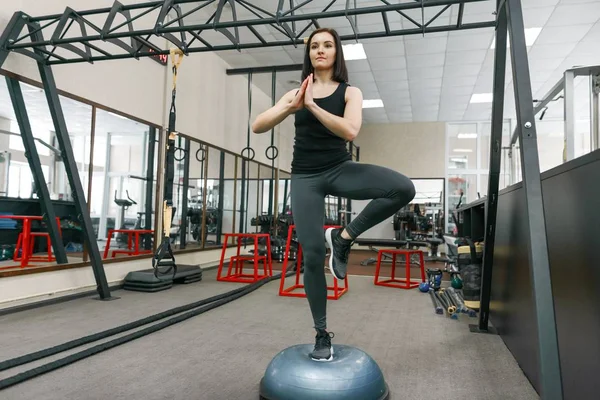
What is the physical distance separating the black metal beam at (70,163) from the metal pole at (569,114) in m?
4.08

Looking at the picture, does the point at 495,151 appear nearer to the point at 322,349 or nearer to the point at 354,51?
the point at 322,349

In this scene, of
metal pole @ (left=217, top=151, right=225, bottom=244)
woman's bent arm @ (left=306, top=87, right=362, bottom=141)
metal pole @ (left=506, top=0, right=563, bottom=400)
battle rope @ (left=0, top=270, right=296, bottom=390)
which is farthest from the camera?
metal pole @ (left=217, top=151, right=225, bottom=244)

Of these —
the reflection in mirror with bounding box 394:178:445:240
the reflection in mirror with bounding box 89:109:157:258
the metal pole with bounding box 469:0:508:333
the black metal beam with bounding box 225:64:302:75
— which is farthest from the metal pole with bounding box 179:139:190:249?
the reflection in mirror with bounding box 394:178:445:240

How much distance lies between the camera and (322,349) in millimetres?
1915

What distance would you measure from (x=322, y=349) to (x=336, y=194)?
2.34 ft

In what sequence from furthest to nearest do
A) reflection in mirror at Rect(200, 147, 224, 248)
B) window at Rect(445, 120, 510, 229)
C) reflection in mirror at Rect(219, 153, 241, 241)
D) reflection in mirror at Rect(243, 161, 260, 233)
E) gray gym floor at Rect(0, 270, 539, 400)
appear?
1. window at Rect(445, 120, 510, 229)
2. reflection in mirror at Rect(243, 161, 260, 233)
3. reflection in mirror at Rect(219, 153, 241, 241)
4. reflection in mirror at Rect(200, 147, 224, 248)
5. gray gym floor at Rect(0, 270, 539, 400)

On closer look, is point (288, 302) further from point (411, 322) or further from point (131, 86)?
point (131, 86)

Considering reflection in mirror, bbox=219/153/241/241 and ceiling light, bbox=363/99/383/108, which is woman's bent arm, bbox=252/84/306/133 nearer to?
reflection in mirror, bbox=219/153/241/241

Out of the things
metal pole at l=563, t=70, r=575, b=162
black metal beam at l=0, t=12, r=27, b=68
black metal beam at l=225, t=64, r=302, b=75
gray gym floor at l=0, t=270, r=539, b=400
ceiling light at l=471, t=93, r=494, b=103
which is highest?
ceiling light at l=471, t=93, r=494, b=103

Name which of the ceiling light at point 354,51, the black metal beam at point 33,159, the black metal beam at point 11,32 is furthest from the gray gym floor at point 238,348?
the ceiling light at point 354,51

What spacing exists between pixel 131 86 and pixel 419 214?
767 cm

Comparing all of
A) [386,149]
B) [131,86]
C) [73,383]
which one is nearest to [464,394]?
[73,383]

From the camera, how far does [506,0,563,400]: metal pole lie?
1350 mm

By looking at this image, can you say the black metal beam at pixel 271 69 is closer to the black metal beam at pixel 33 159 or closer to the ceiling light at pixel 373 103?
the ceiling light at pixel 373 103
